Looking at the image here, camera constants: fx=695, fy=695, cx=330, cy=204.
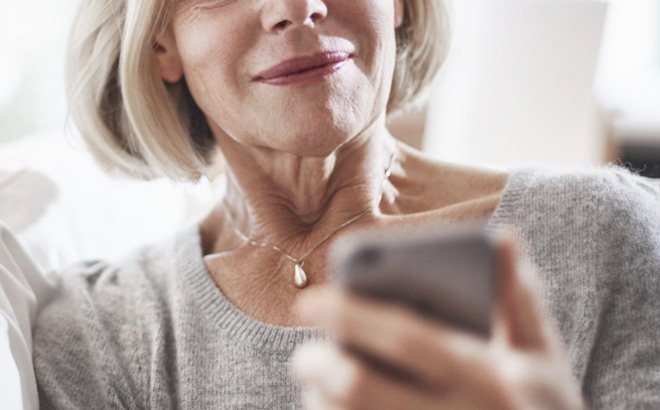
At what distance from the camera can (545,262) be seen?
3.07 feet

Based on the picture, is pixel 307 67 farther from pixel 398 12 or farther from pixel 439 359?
pixel 439 359

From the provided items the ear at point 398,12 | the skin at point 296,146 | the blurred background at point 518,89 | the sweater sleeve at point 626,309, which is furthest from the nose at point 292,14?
the blurred background at point 518,89

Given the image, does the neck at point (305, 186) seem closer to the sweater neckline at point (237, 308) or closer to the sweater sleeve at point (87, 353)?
the sweater neckline at point (237, 308)

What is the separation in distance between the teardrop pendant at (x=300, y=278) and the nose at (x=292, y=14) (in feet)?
1.18

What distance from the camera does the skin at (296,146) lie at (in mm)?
949

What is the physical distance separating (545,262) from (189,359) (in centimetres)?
53

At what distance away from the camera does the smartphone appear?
0.52 meters

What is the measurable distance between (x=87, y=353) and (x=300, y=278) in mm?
338

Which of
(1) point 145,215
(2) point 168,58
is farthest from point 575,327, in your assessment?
(1) point 145,215

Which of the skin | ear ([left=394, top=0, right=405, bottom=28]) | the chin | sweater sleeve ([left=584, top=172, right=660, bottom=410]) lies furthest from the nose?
sweater sleeve ([left=584, top=172, right=660, bottom=410])

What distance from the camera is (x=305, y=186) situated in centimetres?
114

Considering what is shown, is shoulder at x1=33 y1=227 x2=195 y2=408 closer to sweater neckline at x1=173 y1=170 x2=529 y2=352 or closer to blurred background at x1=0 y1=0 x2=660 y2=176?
sweater neckline at x1=173 y1=170 x2=529 y2=352

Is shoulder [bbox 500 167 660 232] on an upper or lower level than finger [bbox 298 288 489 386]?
lower

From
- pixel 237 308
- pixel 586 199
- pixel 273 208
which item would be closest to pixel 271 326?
pixel 237 308
